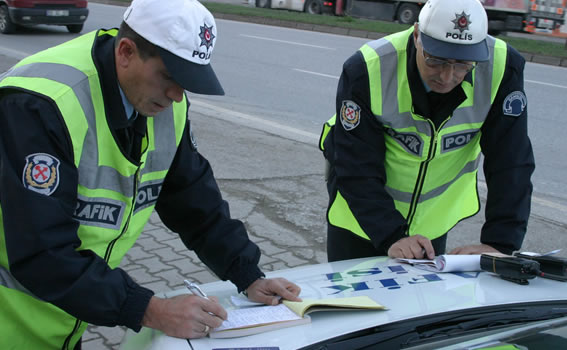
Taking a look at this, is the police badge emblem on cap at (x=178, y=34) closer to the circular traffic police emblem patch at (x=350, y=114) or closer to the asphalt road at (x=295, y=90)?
the circular traffic police emblem patch at (x=350, y=114)

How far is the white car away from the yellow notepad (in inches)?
0.8

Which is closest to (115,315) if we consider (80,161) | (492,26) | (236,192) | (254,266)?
(80,161)

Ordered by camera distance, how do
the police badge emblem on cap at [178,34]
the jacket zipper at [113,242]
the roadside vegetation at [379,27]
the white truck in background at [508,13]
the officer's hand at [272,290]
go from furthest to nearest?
the white truck in background at [508,13] → the roadside vegetation at [379,27] → the officer's hand at [272,290] → the jacket zipper at [113,242] → the police badge emblem on cap at [178,34]

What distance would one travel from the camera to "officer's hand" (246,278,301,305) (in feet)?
6.49

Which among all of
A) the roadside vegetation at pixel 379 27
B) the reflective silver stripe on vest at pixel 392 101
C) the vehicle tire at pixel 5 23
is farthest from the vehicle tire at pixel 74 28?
the reflective silver stripe on vest at pixel 392 101

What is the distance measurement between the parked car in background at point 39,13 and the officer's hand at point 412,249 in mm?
13414

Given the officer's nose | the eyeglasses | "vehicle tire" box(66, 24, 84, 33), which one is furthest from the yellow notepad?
"vehicle tire" box(66, 24, 84, 33)

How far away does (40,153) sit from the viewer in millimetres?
1545

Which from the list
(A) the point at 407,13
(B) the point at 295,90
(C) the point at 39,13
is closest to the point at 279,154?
(B) the point at 295,90

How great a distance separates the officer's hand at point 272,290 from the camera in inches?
77.9

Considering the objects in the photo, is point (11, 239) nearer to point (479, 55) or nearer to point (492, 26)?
point (479, 55)

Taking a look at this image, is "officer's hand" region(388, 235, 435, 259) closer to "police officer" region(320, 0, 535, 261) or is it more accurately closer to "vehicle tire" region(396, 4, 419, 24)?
"police officer" region(320, 0, 535, 261)

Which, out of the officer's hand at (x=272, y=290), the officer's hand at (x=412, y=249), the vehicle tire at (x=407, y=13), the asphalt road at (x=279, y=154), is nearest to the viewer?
the officer's hand at (x=272, y=290)

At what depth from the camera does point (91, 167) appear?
5.57ft
